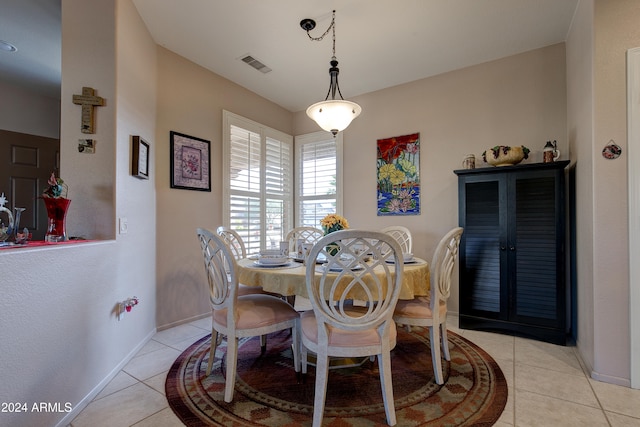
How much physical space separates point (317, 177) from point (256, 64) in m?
1.72

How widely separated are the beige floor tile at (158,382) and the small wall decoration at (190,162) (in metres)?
1.77

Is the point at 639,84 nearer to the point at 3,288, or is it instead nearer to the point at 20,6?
the point at 3,288

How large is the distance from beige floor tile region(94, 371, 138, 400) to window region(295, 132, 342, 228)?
9.32ft

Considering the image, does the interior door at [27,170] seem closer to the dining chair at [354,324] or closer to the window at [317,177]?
the window at [317,177]

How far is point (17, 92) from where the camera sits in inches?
145

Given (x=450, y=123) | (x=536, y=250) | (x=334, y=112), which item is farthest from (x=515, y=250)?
(x=334, y=112)

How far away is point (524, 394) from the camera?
185cm

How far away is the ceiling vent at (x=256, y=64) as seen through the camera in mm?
3229

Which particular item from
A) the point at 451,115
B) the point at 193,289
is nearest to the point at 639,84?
the point at 451,115

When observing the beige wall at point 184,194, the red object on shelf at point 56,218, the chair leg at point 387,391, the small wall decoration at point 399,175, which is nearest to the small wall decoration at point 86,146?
the red object on shelf at point 56,218

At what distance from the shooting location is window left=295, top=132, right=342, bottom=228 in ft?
14.0

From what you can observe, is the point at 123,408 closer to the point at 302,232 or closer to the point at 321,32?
the point at 302,232

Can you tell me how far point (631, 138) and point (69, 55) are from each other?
3.84 metres

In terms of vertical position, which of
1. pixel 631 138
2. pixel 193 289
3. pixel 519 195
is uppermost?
pixel 631 138
